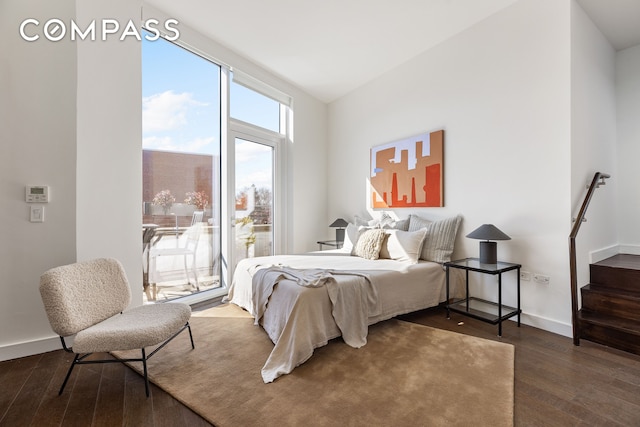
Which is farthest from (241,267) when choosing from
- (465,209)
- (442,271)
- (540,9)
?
(540,9)

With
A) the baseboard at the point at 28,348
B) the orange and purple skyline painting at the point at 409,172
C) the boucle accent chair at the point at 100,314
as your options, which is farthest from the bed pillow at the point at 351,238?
the baseboard at the point at 28,348

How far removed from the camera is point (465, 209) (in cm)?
344

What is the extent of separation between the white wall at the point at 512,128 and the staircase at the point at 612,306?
19 cm

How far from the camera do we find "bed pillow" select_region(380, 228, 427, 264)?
3357mm

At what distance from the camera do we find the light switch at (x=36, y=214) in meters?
2.40

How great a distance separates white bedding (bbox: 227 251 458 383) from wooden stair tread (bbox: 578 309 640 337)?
119 centimetres

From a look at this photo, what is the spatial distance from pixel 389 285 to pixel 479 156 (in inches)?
69.9

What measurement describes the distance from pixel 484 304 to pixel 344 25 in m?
3.42

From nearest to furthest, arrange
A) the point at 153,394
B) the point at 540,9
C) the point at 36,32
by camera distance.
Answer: the point at 153,394
the point at 36,32
the point at 540,9

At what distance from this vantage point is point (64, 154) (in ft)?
8.27

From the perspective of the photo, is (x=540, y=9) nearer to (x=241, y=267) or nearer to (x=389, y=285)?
(x=389, y=285)

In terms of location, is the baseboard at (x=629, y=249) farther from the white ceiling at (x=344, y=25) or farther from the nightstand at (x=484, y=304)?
the white ceiling at (x=344, y=25)

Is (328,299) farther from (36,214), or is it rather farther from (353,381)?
(36,214)

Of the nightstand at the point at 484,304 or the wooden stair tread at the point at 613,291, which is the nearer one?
the wooden stair tread at the point at 613,291
